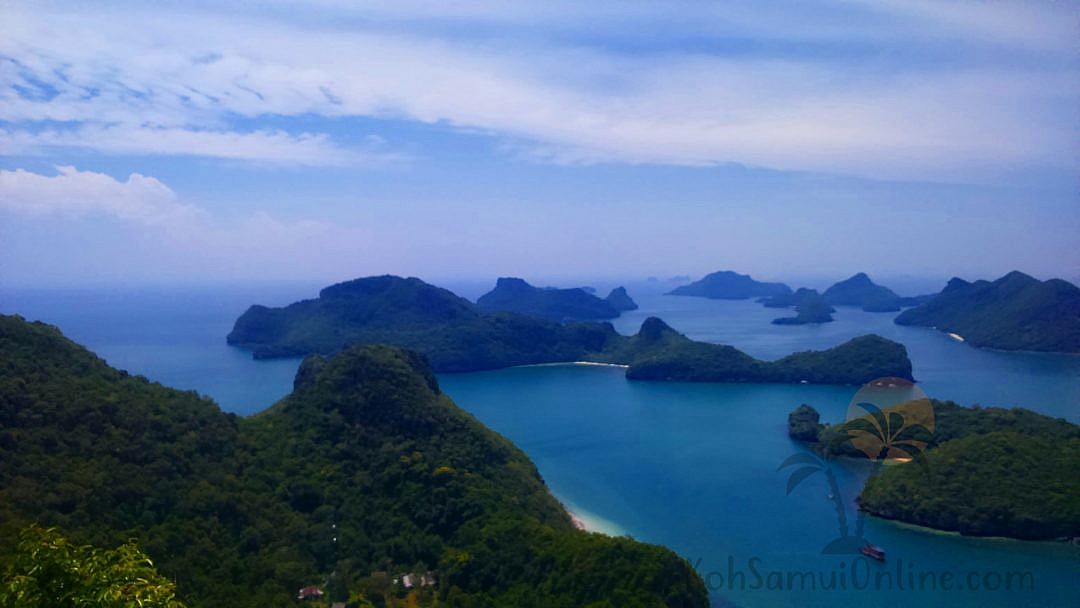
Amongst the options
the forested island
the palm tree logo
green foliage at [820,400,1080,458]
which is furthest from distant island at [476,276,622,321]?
the forested island

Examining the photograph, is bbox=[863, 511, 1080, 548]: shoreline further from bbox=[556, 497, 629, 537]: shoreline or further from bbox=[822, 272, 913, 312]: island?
bbox=[822, 272, 913, 312]: island

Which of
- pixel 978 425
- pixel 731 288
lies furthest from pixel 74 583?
pixel 731 288

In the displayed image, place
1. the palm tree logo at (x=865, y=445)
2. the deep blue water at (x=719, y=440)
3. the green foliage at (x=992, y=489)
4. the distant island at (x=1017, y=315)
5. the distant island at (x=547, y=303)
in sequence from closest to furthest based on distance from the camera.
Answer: the deep blue water at (x=719, y=440) < the green foliage at (x=992, y=489) < the palm tree logo at (x=865, y=445) < the distant island at (x=1017, y=315) < the distant island at (x=547, y=303)

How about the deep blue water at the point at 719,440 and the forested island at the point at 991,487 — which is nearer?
the deep blue water at the point at 719,440

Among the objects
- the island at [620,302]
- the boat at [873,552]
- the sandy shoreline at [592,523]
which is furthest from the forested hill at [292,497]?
the island at [620,302]

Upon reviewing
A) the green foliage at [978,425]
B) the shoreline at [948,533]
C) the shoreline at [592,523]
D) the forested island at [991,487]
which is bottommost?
the shoreline at [592,523]

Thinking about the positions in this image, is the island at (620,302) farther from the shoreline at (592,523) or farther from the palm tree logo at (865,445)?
the shoreline at (592,523)

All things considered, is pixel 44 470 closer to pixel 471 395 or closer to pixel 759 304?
pixel 471 395
